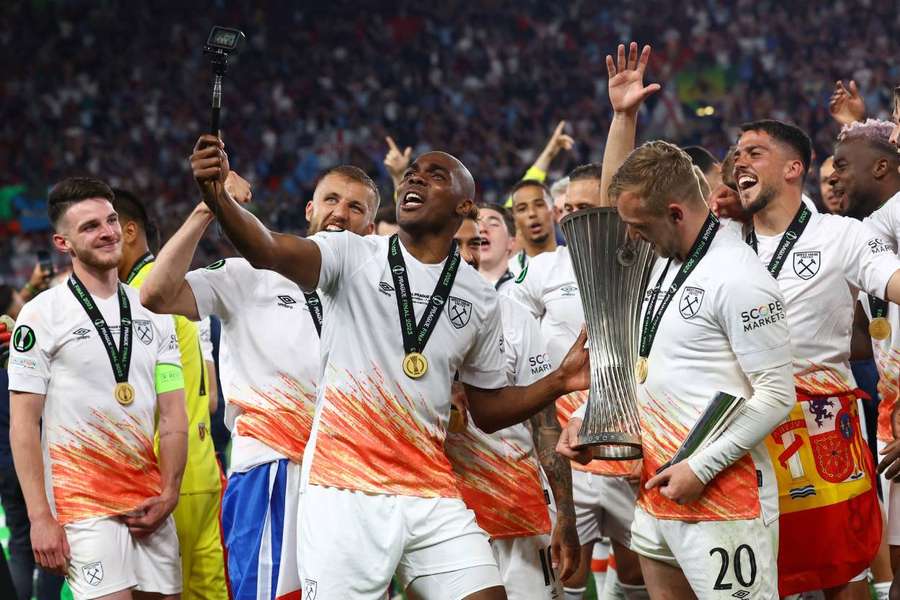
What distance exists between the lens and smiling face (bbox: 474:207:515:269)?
7.47m

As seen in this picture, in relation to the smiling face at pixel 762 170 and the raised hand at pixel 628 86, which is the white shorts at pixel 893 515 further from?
the raised hand at pixel 628 86

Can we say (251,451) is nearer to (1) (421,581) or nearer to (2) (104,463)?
(2) (104,463)

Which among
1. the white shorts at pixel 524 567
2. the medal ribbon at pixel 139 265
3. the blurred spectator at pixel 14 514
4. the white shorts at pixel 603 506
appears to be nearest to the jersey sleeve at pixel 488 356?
the white shorts at pixel 524 567

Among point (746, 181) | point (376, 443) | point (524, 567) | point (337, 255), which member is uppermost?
point (746, 181)

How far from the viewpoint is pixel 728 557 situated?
153 inches

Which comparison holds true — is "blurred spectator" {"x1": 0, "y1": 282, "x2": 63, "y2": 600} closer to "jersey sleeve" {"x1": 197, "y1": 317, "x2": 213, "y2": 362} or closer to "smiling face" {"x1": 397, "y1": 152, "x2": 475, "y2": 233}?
"jersey sleeve" {"x1": 197, "y1": 317, "x2": 213, "y2": 362}

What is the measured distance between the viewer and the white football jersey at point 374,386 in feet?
13.2

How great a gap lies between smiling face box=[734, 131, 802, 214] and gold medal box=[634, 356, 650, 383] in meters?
1.06

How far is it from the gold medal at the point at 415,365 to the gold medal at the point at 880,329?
2884mm

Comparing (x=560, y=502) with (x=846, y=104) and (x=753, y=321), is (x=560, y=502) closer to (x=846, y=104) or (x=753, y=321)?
(x=753, y=321)

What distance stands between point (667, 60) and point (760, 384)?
69.7 feet

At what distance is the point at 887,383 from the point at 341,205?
9.70ft

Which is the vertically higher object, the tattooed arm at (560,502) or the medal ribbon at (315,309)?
the medal ribbon at (315,309)

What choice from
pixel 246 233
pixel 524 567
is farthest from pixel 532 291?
pixel 246 233
